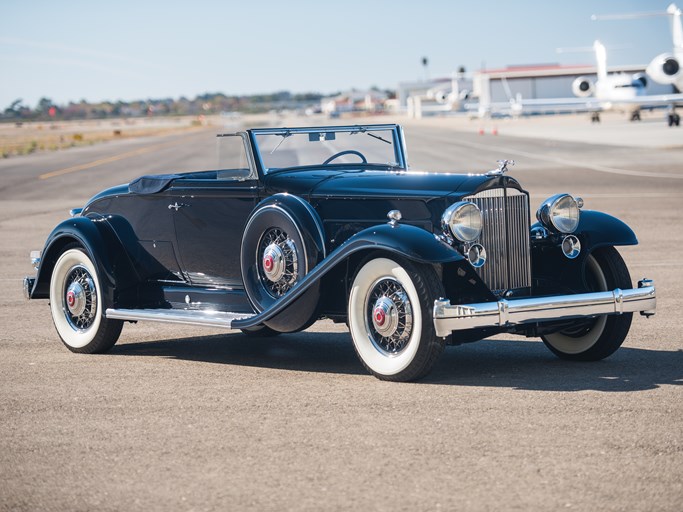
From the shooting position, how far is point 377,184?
716cm

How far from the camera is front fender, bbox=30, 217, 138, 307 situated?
321 inches

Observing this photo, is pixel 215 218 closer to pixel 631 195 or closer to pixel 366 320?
pixel 366 320

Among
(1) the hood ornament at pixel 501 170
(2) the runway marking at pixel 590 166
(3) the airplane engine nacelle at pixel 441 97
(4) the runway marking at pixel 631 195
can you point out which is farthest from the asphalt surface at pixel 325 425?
(3) the airplane engine nacelle at pixel 441 97

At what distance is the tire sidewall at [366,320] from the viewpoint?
6398mm

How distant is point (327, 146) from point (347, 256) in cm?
188

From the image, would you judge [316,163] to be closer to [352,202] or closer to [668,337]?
[352,202]

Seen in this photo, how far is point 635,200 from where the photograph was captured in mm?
21000

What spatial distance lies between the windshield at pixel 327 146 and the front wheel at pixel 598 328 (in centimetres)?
191

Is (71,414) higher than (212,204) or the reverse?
the reverse

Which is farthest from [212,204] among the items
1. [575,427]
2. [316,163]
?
[575,427]

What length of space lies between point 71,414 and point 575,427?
2.78m

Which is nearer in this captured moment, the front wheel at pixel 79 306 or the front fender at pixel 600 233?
the front fender at pixel 600 233

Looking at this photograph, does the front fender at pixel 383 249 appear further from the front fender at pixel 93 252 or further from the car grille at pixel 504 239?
the front fender at pixel 93 252

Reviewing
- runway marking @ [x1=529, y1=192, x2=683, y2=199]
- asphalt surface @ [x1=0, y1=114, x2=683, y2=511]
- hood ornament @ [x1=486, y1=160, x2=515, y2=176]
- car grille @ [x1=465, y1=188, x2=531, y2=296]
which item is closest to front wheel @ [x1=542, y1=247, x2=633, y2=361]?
asphalt surface @ [x1=0, y1=114, x2=683, y2=511]
